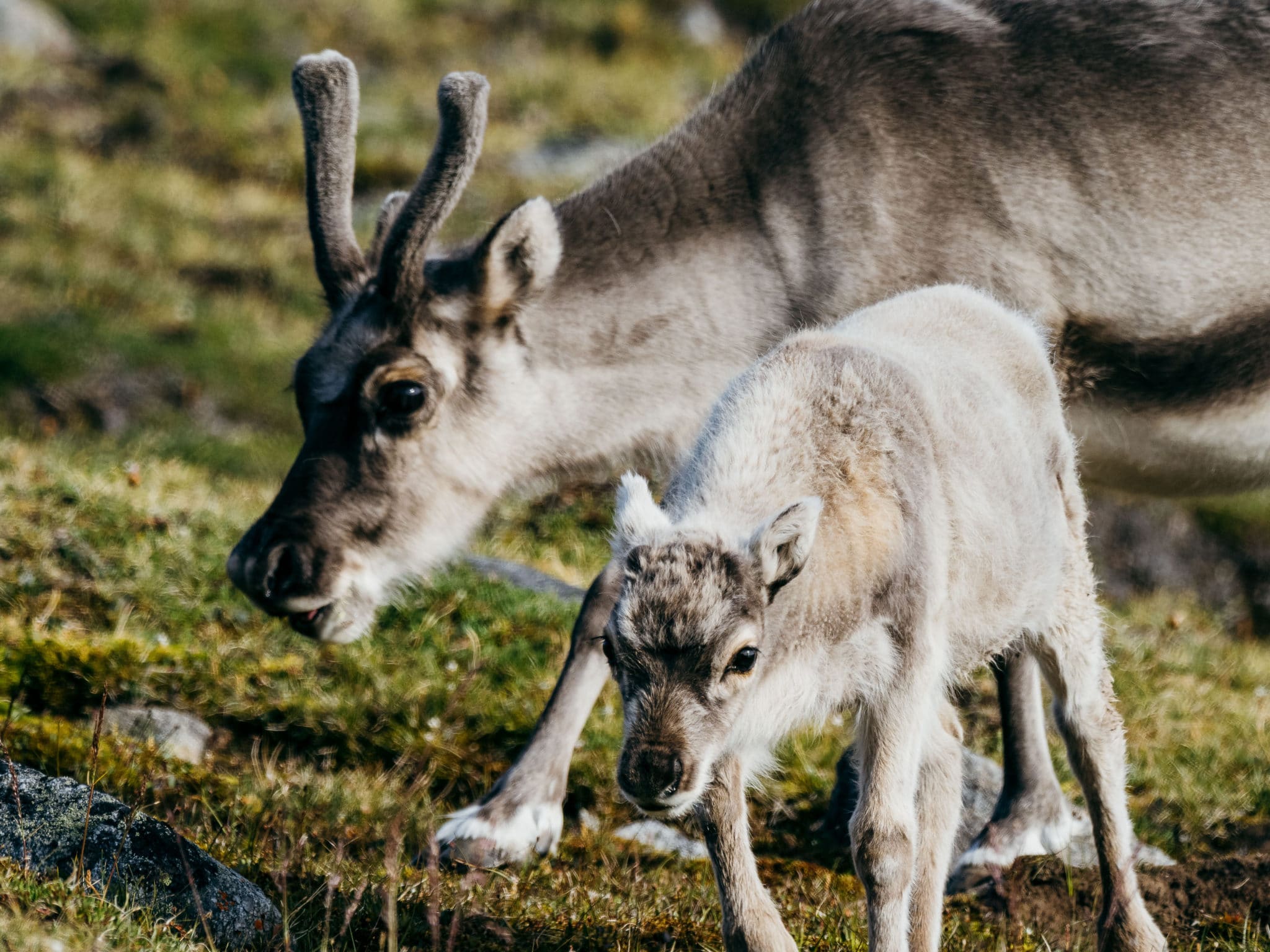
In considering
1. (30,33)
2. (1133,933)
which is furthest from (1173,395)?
(30,33)

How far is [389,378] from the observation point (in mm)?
6664

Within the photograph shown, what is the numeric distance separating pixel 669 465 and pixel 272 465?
5.59 meters

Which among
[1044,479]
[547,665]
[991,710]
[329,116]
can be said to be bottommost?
[991,710]

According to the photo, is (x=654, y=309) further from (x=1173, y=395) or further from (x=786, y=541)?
(x=786, y=541)

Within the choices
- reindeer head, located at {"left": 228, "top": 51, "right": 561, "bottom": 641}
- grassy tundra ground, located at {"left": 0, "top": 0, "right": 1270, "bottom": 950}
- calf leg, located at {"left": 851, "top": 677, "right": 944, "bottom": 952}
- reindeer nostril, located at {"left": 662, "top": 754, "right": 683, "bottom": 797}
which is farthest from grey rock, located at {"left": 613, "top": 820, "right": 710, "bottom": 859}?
reindeer nostril, located at {"left": 662, "top": 754, "right": 683, "bottom": 797}

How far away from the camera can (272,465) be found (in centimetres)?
1188

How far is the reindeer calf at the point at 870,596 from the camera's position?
383cm

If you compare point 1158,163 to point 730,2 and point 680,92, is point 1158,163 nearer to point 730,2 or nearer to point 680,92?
point 680,92

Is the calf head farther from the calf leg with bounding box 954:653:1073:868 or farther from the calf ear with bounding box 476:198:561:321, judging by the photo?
the calf ear with bounding box 476:198:561:321

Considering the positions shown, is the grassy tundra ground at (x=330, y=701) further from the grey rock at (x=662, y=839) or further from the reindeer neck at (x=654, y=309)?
the reindeer neck at (x=654, y=309)

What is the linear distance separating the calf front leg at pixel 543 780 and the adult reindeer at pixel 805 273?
0.01 meters

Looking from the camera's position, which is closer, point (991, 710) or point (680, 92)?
point (991, 710)

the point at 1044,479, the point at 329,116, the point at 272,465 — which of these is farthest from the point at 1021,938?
the point at 272,465

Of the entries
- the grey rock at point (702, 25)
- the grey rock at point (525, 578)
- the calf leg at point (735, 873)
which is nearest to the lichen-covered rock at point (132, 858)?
the calf leg at point (735, 873)
